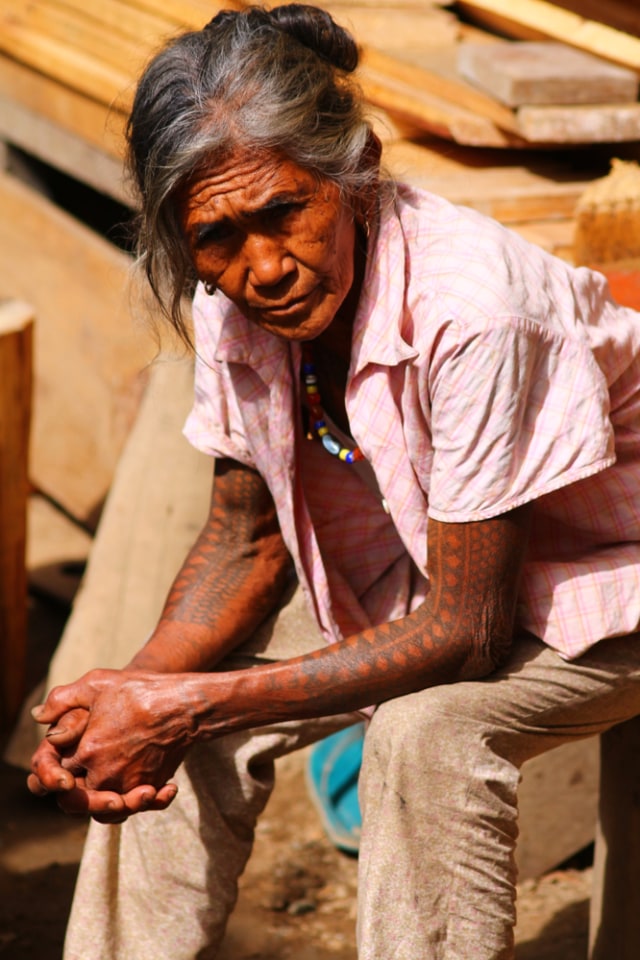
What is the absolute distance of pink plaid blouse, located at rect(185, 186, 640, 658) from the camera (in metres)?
2.03

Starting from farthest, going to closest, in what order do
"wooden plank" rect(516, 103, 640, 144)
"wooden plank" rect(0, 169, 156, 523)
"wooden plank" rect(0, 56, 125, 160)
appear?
1. "wooden plank" rect(0, 169, 156, 523)
2. "wooden plank" rect(0, 56, 125, 160)
3. "wooden plank" rect(516, 103, 640, 144)

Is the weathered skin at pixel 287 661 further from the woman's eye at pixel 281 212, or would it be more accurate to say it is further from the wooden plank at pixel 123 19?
the wooden plank at pixel 123 19

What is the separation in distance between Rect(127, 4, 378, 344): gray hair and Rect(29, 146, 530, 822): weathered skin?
0.04 m

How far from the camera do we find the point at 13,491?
4.04 m

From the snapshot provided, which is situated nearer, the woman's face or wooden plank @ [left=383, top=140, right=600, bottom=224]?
the woman's face

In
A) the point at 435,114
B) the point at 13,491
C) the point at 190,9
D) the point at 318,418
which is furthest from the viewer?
the point at 190,9

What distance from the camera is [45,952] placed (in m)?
3.07

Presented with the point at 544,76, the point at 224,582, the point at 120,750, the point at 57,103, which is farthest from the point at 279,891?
the point at 57,103

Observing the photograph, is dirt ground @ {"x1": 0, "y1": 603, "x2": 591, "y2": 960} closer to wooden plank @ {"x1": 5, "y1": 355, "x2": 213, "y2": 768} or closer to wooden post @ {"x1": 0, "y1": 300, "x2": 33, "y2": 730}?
wooden post @ {"x1": 0, "y1": 300, "x2": 33, "y2": 730}

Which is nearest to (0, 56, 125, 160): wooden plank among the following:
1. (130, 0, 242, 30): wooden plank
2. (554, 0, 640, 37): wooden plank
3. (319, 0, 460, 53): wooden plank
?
(130, 0, 242, 30): wooden plank

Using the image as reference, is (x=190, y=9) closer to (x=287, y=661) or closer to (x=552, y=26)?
(x=552, y=26)

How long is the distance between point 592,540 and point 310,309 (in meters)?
0.71

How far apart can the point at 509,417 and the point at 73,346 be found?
11.0 feet

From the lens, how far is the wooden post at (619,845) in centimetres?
256
